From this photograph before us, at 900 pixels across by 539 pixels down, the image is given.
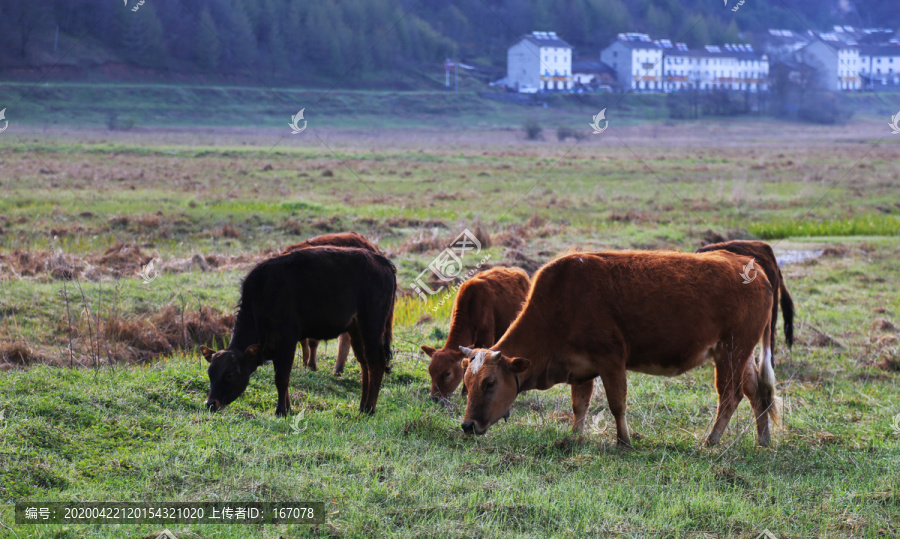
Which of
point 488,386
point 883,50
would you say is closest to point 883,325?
point 488,386

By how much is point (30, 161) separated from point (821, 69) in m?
73.3

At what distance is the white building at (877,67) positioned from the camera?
251 feet

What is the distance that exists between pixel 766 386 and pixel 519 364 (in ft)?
9.24

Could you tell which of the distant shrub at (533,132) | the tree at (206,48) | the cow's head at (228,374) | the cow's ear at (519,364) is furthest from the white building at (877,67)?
the cow's head at (228,374)

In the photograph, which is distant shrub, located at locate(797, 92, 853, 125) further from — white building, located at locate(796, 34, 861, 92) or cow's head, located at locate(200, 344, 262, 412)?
cow's head, located at locate(200, 344, 262, 412)

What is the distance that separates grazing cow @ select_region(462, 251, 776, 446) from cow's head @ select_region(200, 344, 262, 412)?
2188 millimetres

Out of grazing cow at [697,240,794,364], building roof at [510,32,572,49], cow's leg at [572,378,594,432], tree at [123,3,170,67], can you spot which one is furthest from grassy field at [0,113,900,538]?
tree at [123,3,170,67]

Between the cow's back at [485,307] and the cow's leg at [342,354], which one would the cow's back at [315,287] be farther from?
the cow's leg at [342,354]

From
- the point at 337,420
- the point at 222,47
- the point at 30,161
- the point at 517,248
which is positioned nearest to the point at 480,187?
the point at 517,248

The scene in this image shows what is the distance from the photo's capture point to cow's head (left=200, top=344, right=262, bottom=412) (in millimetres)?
7469

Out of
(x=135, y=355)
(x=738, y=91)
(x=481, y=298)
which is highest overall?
(x=738, y=91)

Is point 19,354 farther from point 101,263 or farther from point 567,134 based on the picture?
point 567,134

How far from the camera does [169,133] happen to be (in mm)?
59375

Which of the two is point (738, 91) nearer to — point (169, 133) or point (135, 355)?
point (169, 133)
